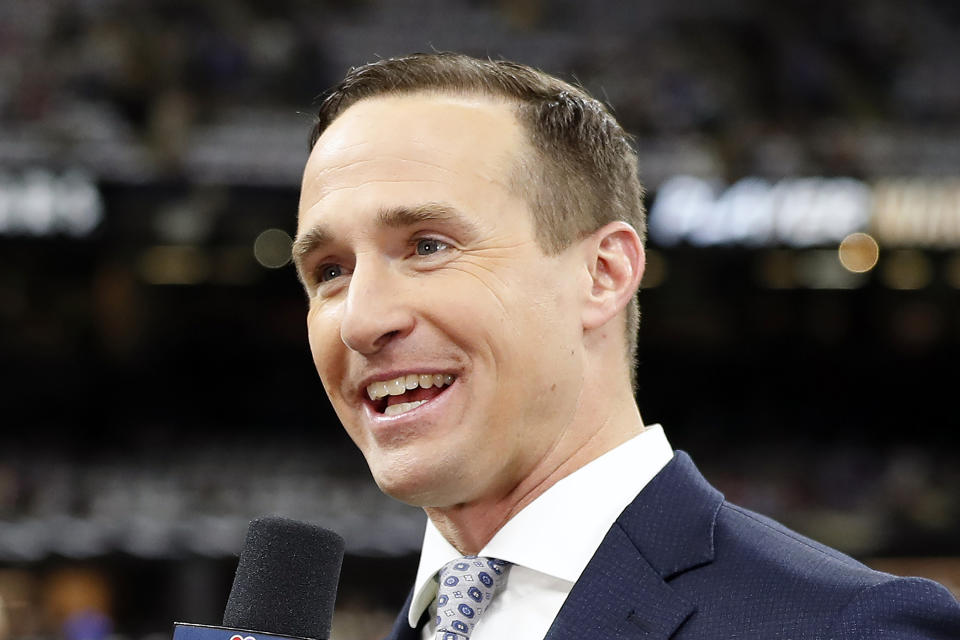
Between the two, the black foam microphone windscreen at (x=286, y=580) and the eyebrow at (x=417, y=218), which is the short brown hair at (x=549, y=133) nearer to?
the eyebrow at (x=417, y=218)

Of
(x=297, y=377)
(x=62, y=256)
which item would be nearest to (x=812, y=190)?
(x=297, y=377)

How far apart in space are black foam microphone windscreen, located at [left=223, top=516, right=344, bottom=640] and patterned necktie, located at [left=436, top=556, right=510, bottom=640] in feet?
0.31

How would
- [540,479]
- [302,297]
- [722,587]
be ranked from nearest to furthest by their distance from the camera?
[722,587], [540,479], [302,297]

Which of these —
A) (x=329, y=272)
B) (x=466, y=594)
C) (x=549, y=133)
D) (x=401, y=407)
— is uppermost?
(x=549, y=133)

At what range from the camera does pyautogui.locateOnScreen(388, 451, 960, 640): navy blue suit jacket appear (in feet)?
2.82

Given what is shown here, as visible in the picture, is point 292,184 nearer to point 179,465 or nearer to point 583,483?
point 179,465

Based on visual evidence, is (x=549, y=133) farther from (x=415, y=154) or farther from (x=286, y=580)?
(x=286, y=580)

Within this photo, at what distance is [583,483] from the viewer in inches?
40.6

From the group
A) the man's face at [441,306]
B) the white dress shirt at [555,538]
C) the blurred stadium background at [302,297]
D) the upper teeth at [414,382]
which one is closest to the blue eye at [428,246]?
the man's face at [441,306]

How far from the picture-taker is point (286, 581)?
977 millimetres

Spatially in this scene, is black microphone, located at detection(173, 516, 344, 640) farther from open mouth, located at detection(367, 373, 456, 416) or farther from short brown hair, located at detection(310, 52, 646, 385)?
short brown hair, located at detection(310, 52, 646, 385)

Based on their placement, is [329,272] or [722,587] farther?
[329,272]

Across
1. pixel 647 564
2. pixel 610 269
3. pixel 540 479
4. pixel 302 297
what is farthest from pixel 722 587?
pixel 302 297

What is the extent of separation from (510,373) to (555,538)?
0.15 meters
